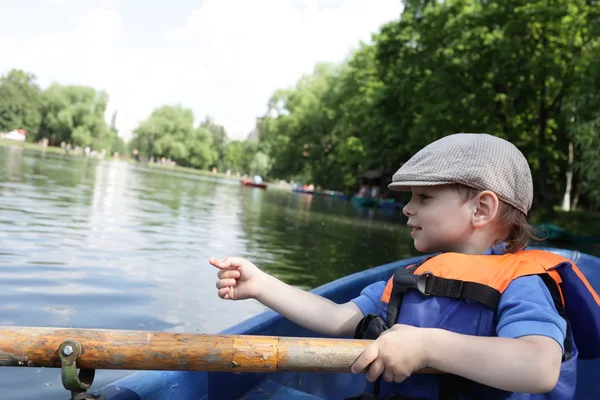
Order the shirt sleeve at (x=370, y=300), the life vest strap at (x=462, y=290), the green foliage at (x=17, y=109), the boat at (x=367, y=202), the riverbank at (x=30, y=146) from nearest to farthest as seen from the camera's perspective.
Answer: the life vest strap at (x=462, y=290) → the shirt sleeve at (x=370, y=300) → the boat at (x=367, y=202) → the riverbank at (x=30, y=146) → the green foliage at (x=17, y=109)

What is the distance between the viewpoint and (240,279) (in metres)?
1.79

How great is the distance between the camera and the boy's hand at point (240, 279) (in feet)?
5.77

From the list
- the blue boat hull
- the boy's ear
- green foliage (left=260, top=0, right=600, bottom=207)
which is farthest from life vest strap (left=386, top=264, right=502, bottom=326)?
green foliage (left=260, top=0, right=600, bottom=207)

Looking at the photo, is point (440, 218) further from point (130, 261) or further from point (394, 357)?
point (130, 261)

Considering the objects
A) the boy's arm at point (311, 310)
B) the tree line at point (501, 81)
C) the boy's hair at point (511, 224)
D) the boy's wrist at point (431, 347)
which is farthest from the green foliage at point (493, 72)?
the boy's wrist at point (431, 347)

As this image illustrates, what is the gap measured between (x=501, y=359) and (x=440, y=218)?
0.50m

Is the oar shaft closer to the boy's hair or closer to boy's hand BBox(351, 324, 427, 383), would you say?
boy's hand BBox(351, 324, 427, 383)

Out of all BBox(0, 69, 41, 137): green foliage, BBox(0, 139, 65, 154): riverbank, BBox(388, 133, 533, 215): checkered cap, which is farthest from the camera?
BBox(0, 69, 41, 137): green foliage

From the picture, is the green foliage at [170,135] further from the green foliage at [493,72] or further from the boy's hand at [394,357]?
the boy's hand at [394,357]

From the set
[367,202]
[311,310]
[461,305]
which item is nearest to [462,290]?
[461,305]

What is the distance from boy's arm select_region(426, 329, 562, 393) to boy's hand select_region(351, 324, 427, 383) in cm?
3

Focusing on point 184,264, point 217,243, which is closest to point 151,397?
point 184,264

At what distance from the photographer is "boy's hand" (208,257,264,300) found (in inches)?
69.2

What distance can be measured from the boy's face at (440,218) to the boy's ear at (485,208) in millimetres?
18
